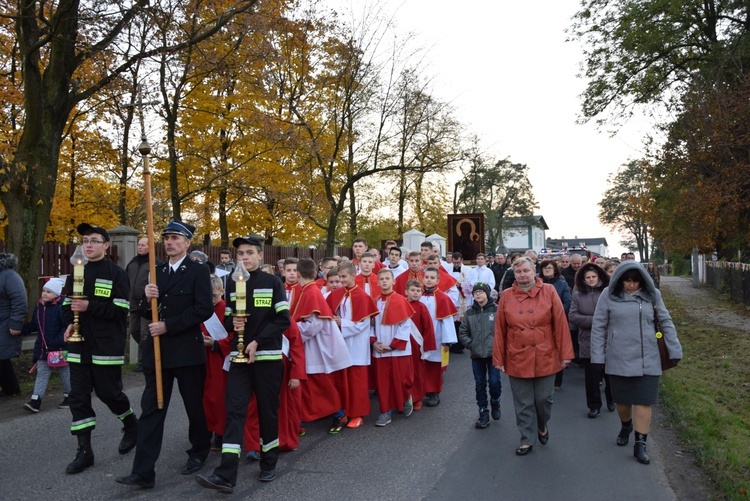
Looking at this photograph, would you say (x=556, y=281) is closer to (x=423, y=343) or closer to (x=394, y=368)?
(x=423, y=343)

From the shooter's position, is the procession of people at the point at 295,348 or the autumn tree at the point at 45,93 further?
the autumn tree at the point at 45,93

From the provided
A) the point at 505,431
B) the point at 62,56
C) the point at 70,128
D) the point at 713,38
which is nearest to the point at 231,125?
the point at 70,128

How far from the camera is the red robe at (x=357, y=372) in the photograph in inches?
285

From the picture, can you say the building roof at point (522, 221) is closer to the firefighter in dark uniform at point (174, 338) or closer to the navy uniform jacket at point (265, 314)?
the navy uniform jacket at point (265, 314)

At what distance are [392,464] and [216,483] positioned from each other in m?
1.68

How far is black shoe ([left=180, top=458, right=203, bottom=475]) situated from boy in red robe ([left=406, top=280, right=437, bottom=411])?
314 centimetres

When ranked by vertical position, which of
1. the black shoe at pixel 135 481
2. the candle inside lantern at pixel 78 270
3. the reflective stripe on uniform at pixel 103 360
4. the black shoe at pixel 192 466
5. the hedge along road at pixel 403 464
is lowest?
the hedge along road at pixel 403 464

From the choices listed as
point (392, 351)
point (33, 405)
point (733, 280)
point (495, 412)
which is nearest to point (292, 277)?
point (392, 351)

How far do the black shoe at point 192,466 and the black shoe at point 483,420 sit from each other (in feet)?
9.96

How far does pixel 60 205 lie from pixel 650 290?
18155 millimetres

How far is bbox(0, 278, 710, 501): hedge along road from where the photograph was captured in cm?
510

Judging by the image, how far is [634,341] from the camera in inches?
240

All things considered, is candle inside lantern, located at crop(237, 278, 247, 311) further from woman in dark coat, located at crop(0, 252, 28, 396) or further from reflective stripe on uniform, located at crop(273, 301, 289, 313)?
woman in dark coat, located at crop(0, 252, 28, 396)

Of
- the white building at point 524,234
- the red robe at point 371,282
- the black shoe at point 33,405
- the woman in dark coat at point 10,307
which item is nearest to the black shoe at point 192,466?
the black shoe at point 33,405
